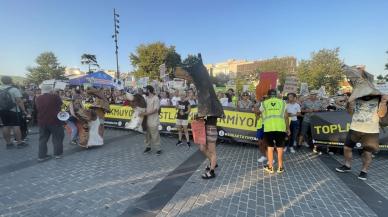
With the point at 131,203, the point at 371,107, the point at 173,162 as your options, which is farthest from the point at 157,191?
the point at 371,107

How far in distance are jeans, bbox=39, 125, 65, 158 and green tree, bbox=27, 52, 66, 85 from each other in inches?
2421

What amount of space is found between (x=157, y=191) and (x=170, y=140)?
14.9 ft

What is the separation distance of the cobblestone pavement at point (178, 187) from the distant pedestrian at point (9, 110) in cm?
59

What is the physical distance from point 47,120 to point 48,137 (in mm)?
433

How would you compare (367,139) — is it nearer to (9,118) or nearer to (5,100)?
(9,118)

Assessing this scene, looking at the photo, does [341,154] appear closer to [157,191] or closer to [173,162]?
[173,162]

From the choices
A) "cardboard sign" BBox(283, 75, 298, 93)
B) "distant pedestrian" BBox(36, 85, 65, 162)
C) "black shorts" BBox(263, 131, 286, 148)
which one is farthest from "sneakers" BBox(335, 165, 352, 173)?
"distant pedestrian" BBox(36, 85, 65, 162)

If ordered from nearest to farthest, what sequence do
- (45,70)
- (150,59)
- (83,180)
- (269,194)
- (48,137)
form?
(269,194) < (83,180) < (48,137) < (150,59) < (45,70)

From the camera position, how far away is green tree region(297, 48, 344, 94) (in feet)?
113

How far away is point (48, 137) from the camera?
6.12 m

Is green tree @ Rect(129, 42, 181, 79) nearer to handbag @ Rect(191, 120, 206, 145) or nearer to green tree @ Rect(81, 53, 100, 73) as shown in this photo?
green tree @ Rect(81, 53, 100, 73)

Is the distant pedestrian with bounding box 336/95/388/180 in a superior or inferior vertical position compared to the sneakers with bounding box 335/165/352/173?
superior

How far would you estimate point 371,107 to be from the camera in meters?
5.12

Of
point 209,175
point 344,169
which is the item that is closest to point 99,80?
point 209,175
